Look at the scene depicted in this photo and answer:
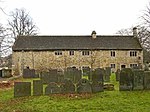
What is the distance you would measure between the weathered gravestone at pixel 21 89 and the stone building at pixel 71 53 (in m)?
25.9

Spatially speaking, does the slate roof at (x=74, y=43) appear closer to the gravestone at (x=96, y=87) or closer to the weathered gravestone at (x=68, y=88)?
the weathered gravestone at (x=68, y=88)

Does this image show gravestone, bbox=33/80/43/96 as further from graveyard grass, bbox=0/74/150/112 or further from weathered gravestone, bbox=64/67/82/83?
weathered gravestone, bbox=64/67/82/83

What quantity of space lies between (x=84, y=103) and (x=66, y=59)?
1190 inches

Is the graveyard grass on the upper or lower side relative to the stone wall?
lower

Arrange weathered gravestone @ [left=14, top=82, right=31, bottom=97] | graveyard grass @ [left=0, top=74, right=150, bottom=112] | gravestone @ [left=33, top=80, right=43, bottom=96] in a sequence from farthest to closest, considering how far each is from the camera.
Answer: gravestone @ [left=33, top=80, right=43, bottom=96], weathered gravestone @ [left=14, top=82, right=31, bottom=97], graveyard grass @ [left=0, top=74, right=150, bottom=112]

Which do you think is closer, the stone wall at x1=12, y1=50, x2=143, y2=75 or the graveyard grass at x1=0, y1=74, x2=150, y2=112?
the graveyard grass at x1=0, y1=74, x2=150, y2=112

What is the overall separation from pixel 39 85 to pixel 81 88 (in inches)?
107

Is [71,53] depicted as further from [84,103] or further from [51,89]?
[84,103]

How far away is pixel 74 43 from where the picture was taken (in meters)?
45.2

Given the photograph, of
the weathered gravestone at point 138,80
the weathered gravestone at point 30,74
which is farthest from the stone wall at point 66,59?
the weathered gravestone at point 138,80

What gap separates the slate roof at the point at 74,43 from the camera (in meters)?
44.2

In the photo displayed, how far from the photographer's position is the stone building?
1714 inches

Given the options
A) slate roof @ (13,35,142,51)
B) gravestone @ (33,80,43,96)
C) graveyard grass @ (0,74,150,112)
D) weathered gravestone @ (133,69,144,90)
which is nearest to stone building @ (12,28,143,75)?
slate roof @ (13,35,142,51)

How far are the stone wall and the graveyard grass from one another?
86.0 feet
